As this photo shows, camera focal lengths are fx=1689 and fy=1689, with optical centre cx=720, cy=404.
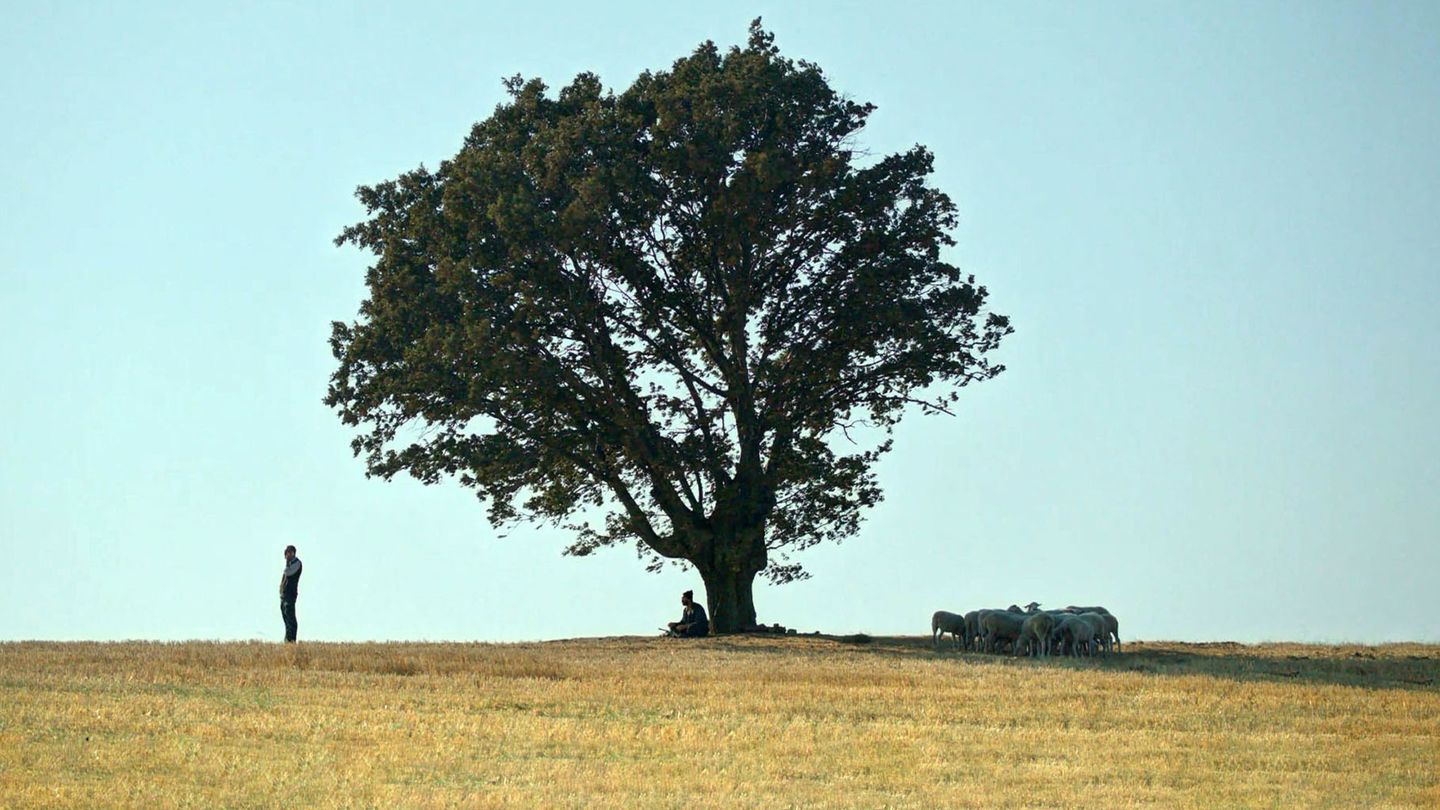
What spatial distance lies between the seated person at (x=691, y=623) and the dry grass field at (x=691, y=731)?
7.46 metres

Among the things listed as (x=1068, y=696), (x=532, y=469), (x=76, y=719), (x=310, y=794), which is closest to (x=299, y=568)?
(x=532, y=469)

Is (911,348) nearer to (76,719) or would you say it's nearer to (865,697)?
(865,697)

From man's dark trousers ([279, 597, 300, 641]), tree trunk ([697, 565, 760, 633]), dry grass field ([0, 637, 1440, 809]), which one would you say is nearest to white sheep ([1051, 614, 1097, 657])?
dry grass field ([0, 637, 1440, 809])

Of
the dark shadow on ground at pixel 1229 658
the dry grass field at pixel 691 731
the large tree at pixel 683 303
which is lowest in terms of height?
the dry grass field at pixel 691 731

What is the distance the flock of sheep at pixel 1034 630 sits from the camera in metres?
33.1

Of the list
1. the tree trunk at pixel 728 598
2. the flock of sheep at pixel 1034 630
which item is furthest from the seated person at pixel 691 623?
the flock of sheep at pixel 1034 630

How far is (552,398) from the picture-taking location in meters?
37.2

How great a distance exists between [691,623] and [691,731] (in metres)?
18.3

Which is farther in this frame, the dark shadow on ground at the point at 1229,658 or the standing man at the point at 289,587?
the standing man at the point at 289,587

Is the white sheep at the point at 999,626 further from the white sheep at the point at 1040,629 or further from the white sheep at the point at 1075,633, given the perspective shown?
the white sheep at the point at 1075,633

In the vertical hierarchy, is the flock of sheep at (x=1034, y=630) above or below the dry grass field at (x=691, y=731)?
above

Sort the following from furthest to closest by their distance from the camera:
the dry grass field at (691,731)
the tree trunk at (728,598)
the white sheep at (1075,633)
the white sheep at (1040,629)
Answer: the tree trunk at (728,598), the white sheep at (1040,629), the white sheep at (1075,633), the dry grass field at (691,731)

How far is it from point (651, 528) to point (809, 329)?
5.91m

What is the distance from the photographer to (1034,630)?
33.3 m
